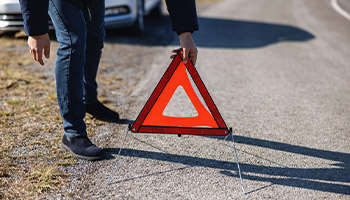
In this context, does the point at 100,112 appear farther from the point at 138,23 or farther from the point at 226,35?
the point at 226,35

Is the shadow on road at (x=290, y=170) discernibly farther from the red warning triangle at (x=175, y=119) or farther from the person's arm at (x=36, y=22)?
the person's arm at (x=36, y=22)

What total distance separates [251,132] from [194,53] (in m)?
1.19

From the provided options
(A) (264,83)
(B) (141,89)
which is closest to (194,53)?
(B) (141,89)

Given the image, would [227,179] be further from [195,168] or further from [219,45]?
[219,45]

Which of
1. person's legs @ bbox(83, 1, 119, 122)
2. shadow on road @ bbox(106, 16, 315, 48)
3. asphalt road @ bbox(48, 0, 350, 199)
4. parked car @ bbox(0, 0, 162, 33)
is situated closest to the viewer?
asphalt road @ bbox(48, 0, 350, 199)

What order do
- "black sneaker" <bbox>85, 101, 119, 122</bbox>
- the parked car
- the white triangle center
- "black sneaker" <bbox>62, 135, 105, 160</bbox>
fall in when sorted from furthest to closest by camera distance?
1. the parked car
2. the white triangle center
3. "black sneaker" <bbox>85, 101, 119, 122</bbox>
4. "black sneaker" <bbox>62, 135, 105, 160</bbox>

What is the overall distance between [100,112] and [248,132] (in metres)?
1.39

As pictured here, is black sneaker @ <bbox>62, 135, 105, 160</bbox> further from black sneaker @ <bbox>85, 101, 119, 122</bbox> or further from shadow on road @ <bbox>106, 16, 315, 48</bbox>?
shadow on road @ <bbox>106, 16, 315, 48</bbox>

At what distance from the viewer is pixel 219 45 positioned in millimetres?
7258

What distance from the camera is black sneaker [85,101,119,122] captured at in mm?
3592

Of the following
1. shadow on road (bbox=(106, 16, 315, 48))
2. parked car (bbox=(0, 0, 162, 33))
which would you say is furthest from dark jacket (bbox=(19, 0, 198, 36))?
shadow on road (bbox=(106, 16, 315, 48))

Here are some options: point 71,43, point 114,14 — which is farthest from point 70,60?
Answer: point 114,14

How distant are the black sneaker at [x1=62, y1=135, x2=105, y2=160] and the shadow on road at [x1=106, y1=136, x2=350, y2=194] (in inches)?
7.1

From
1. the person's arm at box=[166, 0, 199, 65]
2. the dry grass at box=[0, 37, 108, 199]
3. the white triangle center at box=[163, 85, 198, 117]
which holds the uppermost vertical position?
the person's arm at box=[166, 0, 199, 65]
